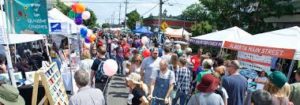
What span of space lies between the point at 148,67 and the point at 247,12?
93.4 ft

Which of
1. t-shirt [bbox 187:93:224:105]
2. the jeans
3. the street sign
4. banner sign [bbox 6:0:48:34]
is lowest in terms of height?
the jeans

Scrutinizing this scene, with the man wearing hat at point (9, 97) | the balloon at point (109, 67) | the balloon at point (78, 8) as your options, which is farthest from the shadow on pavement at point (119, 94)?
the man wearing hat at point (9, 97)

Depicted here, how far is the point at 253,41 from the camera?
34.4 ft

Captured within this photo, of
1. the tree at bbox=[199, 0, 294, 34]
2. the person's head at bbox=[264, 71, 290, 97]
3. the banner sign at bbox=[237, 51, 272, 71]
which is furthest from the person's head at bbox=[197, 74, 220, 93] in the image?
the tree at bbox=[199, 0, 294, 34]

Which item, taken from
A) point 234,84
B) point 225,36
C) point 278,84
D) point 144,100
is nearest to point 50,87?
point 144,100

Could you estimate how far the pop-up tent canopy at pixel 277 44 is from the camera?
29.0 ft

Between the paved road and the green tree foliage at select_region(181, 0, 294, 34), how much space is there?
2065cm

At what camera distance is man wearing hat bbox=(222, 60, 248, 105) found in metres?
7.84

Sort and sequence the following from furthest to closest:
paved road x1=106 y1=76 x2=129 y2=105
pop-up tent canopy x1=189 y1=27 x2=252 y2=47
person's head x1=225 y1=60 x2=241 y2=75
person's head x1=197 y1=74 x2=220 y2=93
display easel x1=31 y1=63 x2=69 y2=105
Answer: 1. pop-up tent canopy x1=189 y1=27 x2=252 y2=47
2. paved road x1=106 y1=76 x2=129 y2=105
3. person's head x1=225 y1=60 x2=241 y2=75
4. display easel x1=31 y1=63 x2=69 y2=105
5. person's head x1=197 y1=74 x2=220 y2=93

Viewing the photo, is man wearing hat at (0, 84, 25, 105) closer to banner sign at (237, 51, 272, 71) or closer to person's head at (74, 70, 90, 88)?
person's head at (74, 70, 90, 88)

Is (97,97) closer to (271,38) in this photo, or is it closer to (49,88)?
(49,88)

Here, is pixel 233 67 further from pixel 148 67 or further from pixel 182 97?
pixel 148 67

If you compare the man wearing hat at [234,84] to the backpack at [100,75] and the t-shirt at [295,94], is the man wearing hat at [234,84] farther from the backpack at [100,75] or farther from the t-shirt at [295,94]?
the backpack at [100,75]

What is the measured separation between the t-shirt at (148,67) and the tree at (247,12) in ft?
86.3
